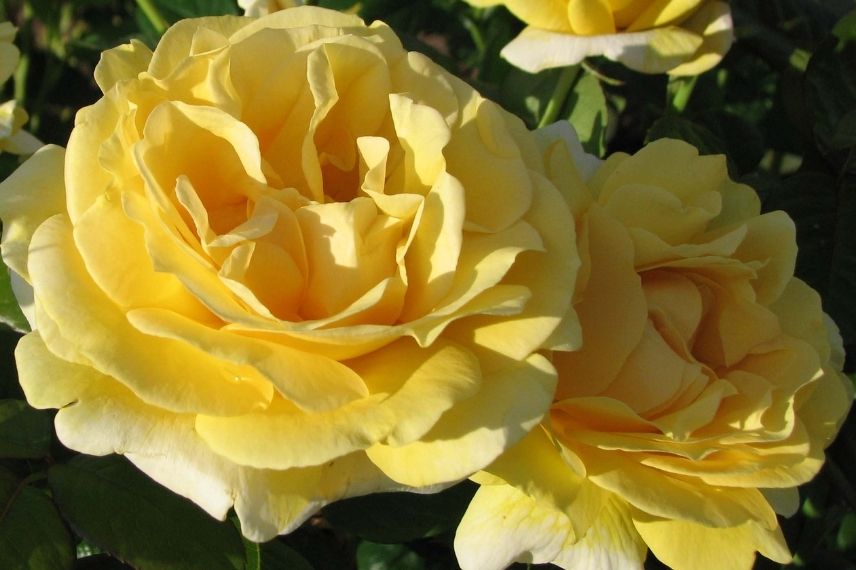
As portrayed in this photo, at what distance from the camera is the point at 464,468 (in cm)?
51

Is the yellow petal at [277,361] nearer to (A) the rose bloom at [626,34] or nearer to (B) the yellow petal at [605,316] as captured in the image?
(B) the yellow petal at [605,316]

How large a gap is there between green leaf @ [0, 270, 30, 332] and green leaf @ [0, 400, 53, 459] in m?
0.06

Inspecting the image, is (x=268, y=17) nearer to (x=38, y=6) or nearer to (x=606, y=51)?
(x=606, y=51)

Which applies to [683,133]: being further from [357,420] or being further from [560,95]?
[357,420]

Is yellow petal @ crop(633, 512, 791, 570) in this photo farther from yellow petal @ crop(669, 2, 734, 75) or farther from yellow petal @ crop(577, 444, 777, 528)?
yellow petal @ crop(669, 2, 734, 75)

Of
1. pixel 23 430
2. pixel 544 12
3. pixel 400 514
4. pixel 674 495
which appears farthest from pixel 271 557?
pixel 544 12

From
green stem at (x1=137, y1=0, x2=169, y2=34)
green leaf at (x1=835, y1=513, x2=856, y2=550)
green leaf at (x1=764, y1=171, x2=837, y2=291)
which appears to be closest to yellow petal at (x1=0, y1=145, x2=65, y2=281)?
green stem at (x1=137, y1=0, x2=169, y2=34)

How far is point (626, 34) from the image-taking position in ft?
2.85

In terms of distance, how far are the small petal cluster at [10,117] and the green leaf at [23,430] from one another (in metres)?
0.27

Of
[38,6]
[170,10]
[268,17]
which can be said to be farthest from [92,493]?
[38,6]

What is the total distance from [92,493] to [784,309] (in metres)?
0.54

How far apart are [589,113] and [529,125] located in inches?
3.1

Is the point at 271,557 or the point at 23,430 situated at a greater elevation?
the point at 23,430

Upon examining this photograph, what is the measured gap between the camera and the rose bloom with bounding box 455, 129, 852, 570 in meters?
0.59
